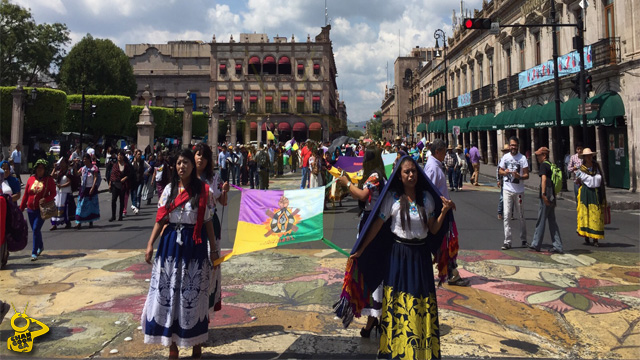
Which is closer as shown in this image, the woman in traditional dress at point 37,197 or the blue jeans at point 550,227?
the woman in traditional dress at point 37,197

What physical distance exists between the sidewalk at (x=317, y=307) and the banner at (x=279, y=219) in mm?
877

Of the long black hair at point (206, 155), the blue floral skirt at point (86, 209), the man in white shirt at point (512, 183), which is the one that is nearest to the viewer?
the long black hair at point (206, 155)

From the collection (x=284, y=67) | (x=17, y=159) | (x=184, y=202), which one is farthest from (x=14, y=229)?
(x=284, y=67)

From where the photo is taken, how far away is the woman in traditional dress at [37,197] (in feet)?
23.8

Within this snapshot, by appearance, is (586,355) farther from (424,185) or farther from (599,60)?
(599,60)

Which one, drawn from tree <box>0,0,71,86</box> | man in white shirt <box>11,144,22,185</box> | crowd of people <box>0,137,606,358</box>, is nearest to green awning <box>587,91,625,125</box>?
crowd of people <box>0,137,606,358</box>

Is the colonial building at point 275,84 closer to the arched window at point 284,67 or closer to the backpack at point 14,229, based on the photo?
the arched window at point 284,67

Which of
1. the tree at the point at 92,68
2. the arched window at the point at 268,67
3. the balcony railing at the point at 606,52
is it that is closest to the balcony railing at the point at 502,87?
the balcony railing at the point at 606,52

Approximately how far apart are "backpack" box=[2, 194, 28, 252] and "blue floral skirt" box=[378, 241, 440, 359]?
15.9 ft

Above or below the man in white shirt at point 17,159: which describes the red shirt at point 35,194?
below

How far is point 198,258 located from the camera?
147 inches

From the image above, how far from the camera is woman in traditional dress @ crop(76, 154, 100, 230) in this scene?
1043 centimetres

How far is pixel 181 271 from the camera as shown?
12.0 feet

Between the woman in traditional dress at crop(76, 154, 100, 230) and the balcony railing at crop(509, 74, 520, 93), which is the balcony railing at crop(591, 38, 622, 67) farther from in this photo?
the woman in traditional dress at crop(76, 154, 100, 230)
